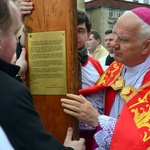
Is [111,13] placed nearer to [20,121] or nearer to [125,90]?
[125,90]

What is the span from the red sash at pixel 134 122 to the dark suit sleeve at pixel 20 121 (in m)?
0.82

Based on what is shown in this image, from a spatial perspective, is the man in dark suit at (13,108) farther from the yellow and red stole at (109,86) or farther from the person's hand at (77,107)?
the yellow and red stole at (109,86)

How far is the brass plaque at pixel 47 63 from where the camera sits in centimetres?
192

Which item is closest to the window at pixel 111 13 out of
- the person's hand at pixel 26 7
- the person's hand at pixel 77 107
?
the person's hand at pixel 26 7

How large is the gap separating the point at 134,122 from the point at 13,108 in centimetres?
106

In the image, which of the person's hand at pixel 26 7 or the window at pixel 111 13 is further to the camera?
the window at pixel 111 13

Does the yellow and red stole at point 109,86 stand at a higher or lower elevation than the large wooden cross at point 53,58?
lower

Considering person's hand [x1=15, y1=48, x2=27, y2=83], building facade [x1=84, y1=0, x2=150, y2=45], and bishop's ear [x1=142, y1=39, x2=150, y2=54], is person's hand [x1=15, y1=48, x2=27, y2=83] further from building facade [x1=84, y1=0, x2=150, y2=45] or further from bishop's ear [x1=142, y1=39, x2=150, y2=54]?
building facade [x1=84, y1=0, x2=150, y2=45]

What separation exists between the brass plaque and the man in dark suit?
2.05 feet

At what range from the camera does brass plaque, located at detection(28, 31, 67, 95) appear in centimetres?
192

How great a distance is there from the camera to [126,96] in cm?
218

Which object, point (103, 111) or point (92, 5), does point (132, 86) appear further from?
point (92, 5)

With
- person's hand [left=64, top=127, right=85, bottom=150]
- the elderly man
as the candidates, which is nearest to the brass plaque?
the elderly man

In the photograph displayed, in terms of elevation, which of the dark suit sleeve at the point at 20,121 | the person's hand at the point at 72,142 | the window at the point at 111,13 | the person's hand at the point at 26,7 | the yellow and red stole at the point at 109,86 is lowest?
the window at the point at 111,13
